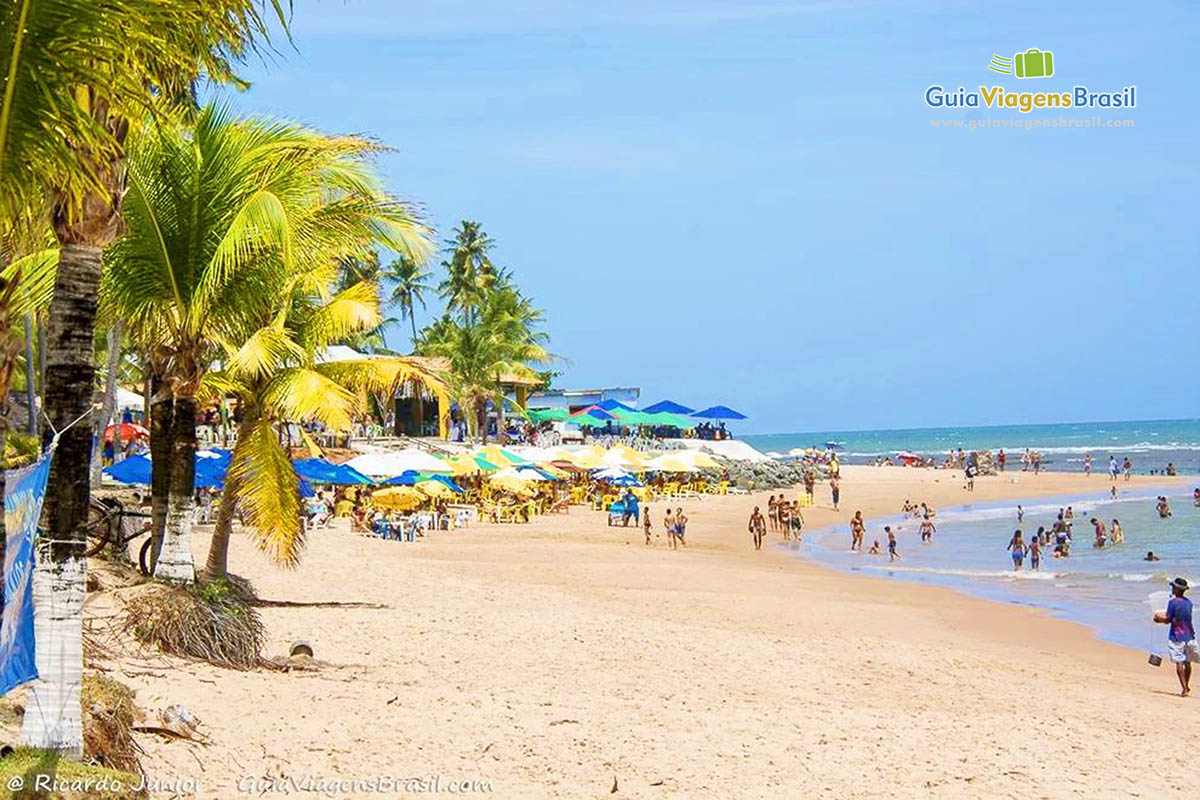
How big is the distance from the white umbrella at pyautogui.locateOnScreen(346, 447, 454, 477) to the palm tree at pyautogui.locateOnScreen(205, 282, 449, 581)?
17.1 metres

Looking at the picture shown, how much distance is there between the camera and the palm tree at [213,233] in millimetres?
9320

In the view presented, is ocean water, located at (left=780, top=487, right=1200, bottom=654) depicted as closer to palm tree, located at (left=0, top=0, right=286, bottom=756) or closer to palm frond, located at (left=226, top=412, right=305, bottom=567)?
palm frond, located at (left=226, top=412, right=305, bottom=567)

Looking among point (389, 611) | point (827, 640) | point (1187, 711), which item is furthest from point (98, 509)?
point (1187, 711)

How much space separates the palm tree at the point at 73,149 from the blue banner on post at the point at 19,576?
65 centimetres

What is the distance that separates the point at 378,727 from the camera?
8391 millimetres

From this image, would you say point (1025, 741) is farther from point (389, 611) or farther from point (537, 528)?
point (537, 528)

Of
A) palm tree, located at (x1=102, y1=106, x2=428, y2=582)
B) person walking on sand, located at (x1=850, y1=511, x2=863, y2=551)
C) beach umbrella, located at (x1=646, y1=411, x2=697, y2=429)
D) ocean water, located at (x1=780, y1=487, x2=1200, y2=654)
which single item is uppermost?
beach umbrella, located at (x1=646, y1=411, x2=697, y2=429)

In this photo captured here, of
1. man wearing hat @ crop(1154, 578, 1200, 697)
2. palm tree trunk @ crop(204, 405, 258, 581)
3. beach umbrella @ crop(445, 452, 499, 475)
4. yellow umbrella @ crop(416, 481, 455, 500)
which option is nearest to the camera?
palm tree trunk @ crop(204, 405, 258, 581)

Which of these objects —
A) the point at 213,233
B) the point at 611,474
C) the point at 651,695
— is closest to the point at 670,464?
the point at 611,474

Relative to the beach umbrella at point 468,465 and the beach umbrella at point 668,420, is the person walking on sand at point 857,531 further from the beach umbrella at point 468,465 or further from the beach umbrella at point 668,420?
the beach umbrella at point 668,420

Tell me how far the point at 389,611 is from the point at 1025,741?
7.65 meters

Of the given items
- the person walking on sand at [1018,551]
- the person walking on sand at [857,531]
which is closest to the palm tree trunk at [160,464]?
the person walking on sand at [1018,551]

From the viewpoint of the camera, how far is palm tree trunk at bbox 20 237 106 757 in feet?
18.0

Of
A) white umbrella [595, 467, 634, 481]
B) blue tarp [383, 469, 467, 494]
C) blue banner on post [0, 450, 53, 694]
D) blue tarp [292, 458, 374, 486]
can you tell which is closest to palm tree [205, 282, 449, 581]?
blue banner on post [0, 450, 53, 694]
